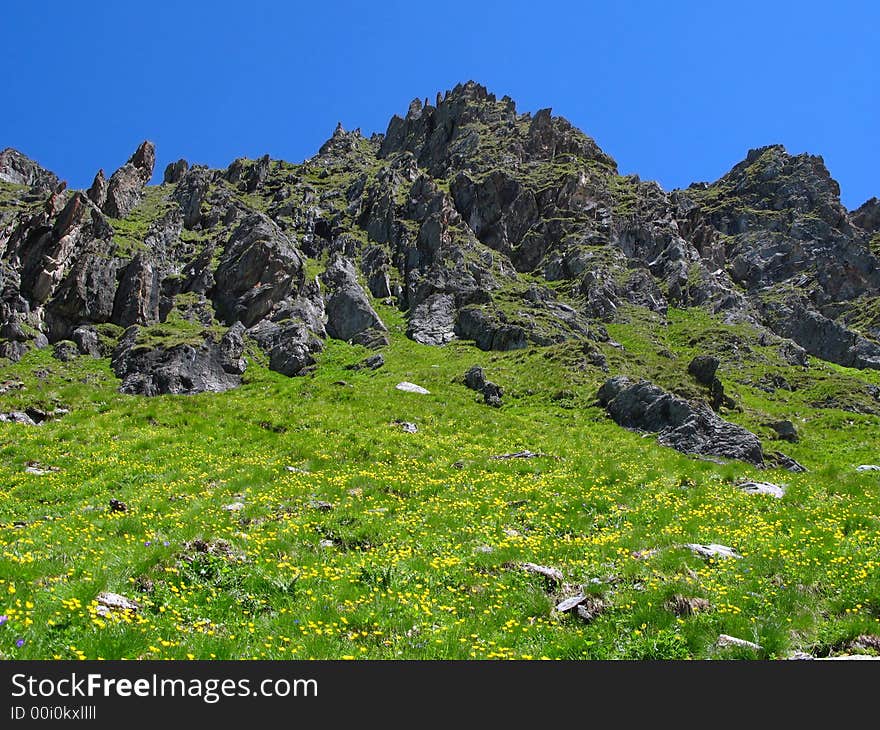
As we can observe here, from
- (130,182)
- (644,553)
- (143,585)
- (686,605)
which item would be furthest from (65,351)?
(686,605)

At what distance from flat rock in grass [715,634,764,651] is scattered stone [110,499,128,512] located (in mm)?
14898

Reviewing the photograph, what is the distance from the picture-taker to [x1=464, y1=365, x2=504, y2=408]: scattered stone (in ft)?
144

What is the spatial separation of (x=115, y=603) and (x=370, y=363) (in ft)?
185

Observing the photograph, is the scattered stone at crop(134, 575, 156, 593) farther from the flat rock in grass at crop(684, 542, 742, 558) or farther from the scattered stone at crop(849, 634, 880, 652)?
the scattered stone at crop(849, 634, 880, 652)

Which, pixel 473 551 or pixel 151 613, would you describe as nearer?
pixel 151 613

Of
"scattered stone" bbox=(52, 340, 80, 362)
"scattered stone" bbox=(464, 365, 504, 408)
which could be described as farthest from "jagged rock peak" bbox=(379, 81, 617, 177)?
"scattered stone" bbox=(464, 365, 504, 408)

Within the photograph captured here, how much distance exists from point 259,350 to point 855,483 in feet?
217

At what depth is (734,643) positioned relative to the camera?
8.88 m

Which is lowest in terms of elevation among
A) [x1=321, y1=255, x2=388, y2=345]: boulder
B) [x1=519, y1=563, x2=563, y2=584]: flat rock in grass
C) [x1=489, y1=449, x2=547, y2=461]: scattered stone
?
[x1=519, y1=563, x2=563, y2=584]: flat rock in grass

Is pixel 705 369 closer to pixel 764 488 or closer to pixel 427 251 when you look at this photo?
pixel 764 488

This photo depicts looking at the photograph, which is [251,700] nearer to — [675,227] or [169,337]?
[169,337]

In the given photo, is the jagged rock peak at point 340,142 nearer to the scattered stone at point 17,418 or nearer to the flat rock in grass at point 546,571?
the scattered stone at point 17,418

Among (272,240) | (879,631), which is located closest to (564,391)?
(879,631)

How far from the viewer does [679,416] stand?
3291cm
